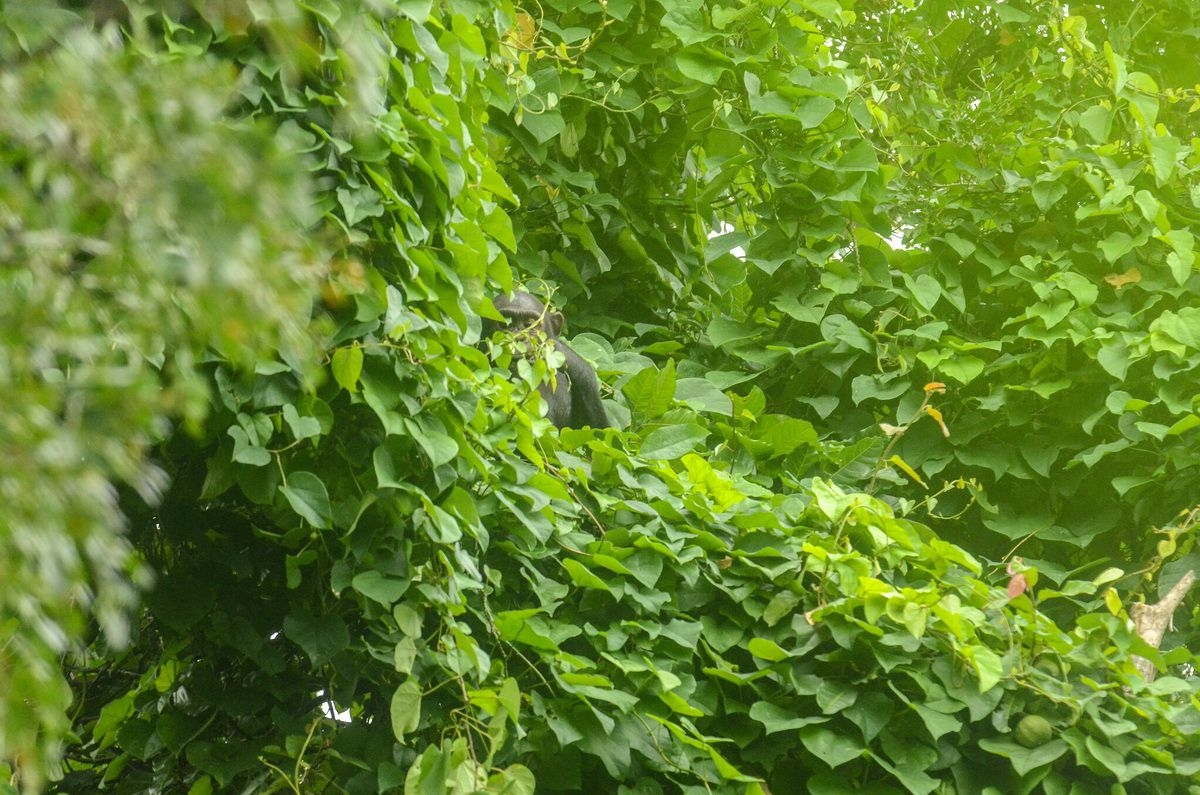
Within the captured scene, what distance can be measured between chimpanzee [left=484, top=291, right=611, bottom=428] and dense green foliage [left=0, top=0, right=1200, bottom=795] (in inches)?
4.0

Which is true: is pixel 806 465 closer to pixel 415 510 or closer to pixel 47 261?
pixel 415 510

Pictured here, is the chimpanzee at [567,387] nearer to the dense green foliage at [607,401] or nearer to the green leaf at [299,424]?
the dense green foliage at [607,401]

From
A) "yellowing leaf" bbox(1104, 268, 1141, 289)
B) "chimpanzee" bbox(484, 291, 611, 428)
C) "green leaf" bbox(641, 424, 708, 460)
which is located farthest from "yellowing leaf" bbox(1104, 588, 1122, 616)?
"yellowing leaf" bbox(1104, 268, 1141, 289)

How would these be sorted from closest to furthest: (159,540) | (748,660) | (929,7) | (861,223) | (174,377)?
(174,377) → (159,540) → (748,660) → (861,223) → (929,7)

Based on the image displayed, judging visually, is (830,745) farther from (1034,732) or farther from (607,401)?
(607,401)

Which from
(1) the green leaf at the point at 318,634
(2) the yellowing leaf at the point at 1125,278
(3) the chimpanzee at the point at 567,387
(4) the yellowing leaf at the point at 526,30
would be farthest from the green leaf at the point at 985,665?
(4) the yellowing leaf at the point at 526,30

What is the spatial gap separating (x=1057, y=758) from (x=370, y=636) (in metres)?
1.23

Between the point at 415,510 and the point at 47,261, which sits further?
the point at 415,510

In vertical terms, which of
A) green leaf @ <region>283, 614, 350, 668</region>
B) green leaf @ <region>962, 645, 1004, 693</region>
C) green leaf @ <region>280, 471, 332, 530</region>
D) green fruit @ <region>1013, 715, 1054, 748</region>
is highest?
green leaf @ <region>280, 471, 332, 530</region>

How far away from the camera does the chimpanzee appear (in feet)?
8.98

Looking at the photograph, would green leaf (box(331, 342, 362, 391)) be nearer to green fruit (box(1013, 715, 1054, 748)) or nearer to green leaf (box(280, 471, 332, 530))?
green leaf (box(280, 471, 332, 530))

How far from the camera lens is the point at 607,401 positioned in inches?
119

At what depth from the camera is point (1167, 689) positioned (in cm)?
244

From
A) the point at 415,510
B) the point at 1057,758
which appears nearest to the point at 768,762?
the point at 1057,758
